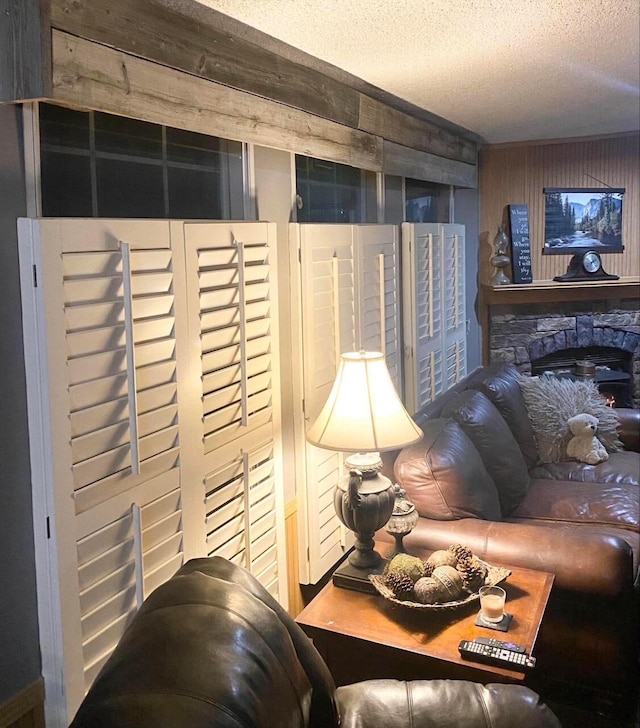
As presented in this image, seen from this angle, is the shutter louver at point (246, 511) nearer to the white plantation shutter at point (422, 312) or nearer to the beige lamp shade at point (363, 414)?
the beige lamp shade at point (363, 414)

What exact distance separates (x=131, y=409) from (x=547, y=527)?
1.73m

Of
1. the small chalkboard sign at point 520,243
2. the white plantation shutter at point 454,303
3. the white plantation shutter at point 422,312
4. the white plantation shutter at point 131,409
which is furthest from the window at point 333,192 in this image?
the small chalkboard sign at point 520,243

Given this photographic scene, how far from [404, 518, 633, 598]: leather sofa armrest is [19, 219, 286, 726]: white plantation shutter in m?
0.76

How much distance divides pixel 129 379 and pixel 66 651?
633 millimetres

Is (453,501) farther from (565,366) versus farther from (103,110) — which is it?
(565,366)

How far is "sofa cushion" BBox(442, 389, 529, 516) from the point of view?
3.28m

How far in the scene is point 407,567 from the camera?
2.23 m

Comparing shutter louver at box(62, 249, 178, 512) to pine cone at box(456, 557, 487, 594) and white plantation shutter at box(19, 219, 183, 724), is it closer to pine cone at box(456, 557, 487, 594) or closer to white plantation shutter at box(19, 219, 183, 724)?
white plantation shutter at box(19, 219, 183, 724)

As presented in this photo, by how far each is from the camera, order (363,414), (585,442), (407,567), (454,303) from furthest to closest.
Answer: (454,303)
(585,442)
(363,414)
(407,567)

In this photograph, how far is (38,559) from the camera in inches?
66.8

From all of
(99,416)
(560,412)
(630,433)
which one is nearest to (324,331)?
(99,416)

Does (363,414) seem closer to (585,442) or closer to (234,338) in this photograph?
(234,338)

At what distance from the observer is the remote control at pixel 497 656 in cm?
195

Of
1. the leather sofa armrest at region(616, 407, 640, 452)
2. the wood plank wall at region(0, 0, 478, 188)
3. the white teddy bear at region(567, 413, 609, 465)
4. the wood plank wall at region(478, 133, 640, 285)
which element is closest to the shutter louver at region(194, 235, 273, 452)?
the wood plank wall at region(0, 0, 478, 188)
